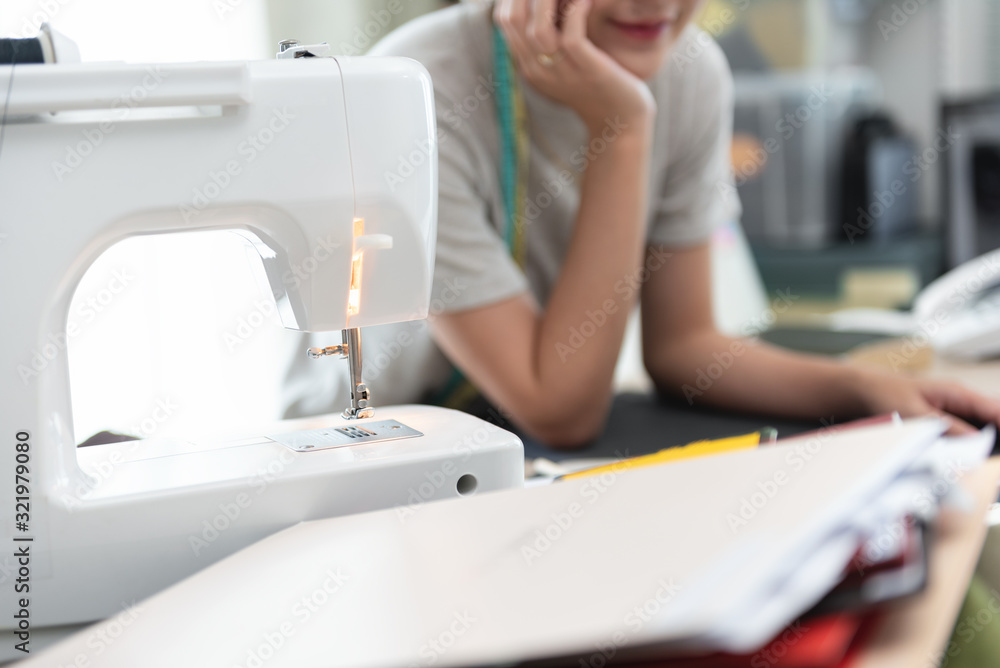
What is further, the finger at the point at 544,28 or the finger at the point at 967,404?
the finger at the point at 544,28

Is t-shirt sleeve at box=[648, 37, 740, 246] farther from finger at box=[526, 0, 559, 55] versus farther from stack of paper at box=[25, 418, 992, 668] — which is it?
stack of paper at box=[25, 418, 992, 668]

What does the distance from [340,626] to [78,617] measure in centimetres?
23

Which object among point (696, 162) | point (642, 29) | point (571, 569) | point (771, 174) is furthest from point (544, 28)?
point (771, 174)

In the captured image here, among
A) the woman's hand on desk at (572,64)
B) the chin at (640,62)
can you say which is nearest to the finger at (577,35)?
the woman's hand on desk at (572,64)

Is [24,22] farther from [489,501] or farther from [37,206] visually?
[489,501]

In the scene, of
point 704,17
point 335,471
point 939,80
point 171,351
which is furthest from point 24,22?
point 939,80

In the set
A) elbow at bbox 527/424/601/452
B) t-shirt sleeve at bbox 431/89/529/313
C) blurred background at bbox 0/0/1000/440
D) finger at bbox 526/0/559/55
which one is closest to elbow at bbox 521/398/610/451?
elbow at bbox 527/424/601/452

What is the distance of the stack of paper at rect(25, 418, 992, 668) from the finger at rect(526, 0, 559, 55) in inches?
24.0

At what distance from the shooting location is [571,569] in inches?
14.2

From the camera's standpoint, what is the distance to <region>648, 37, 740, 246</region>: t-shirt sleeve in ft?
3.97

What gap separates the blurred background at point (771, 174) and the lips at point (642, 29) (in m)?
0.66

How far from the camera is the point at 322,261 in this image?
0.58 metres

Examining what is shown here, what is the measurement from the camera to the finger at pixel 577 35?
3.14ft

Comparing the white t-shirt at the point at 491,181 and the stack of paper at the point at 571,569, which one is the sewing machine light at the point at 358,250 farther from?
the white t-shirt at the point at 491,181
